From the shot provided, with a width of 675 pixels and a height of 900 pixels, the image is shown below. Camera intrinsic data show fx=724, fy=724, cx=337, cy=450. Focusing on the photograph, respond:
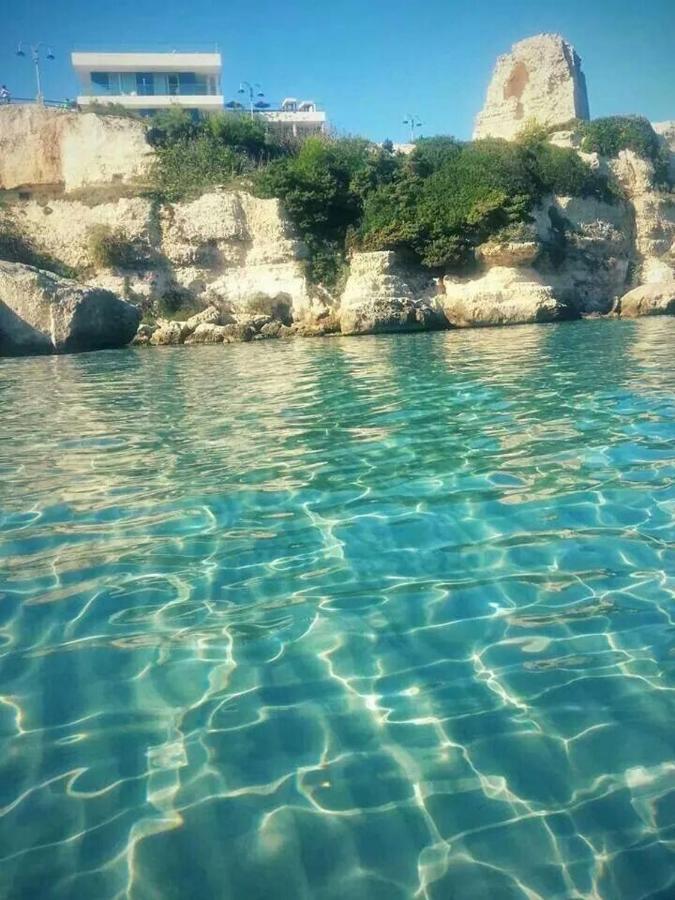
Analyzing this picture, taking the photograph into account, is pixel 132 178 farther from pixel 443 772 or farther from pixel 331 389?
pixel 443 772

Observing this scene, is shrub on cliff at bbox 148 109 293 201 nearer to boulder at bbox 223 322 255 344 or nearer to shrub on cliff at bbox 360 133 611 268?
shrub on cliff at bbox 360 133 611 268

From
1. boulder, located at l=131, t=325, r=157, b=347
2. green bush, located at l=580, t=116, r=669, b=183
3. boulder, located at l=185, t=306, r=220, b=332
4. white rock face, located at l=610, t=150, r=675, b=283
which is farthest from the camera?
green bush, located at l=580, t=116, r=669, b=183

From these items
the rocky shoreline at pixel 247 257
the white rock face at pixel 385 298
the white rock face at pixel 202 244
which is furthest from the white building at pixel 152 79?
the white rock face at pixel 385 298

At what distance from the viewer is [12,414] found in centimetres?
904

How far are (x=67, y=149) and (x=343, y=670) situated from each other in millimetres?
30156

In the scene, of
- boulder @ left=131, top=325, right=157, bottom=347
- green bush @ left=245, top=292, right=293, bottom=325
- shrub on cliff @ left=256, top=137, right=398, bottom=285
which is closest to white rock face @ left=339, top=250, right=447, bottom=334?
shrub on cliff @ left=256, top=137, right=398, bottom=285

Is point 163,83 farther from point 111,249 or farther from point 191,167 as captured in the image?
point 111,249

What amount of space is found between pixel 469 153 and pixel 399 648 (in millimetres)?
28704

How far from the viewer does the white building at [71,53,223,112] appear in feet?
139

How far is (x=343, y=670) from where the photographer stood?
9.45 feet

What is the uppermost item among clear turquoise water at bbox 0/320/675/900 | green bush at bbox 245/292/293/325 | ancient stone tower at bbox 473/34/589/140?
ancient stone tower at bbox 473/34/589/140

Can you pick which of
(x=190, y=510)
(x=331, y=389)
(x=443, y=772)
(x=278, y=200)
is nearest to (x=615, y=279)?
(x=278, y=200)

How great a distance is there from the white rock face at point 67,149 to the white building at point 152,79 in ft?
48.4

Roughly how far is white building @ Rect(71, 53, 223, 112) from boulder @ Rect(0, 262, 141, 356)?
1074 inches
